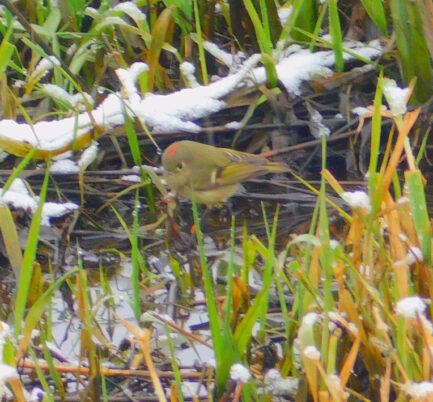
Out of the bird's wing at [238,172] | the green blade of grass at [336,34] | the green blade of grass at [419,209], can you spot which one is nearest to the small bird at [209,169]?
the bird's wing at [238,172]

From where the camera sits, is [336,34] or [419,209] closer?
[419,209]

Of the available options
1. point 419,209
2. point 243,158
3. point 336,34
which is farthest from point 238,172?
point 419,209

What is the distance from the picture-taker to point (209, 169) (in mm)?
3695

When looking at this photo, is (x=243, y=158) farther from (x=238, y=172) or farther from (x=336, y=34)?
(x=336, y=34)

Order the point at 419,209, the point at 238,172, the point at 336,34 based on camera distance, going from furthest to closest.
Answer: the point at 336,34, the point at 238,172, the point at 419,209

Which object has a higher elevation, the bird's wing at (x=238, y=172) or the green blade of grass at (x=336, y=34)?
the green blade of grass at (x=336, y=34)

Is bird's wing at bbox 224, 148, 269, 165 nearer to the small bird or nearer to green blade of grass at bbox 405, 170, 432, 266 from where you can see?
the small bird

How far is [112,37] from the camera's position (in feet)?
14.0

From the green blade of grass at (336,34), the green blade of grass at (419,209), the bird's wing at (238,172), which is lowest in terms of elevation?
the green blade of grass at (419,209)

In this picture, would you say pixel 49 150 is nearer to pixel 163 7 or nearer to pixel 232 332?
pixel 163 7

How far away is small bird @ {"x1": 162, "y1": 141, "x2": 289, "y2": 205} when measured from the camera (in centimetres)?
358

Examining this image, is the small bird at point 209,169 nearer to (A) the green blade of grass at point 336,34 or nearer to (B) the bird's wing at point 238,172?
(B) the bird's wing at point 238,172

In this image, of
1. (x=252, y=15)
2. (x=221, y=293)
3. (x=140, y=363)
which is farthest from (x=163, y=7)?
(x=140, y=363)

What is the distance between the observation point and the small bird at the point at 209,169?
3.58 meters
